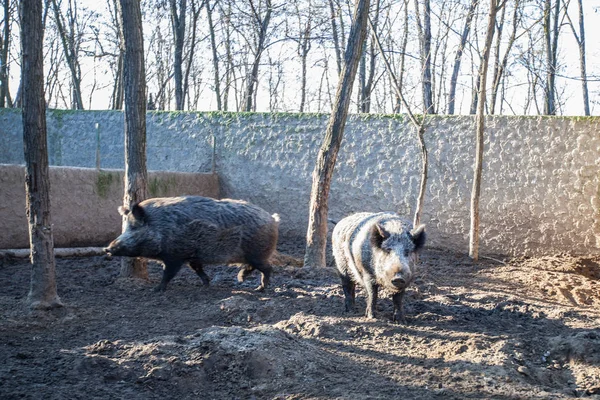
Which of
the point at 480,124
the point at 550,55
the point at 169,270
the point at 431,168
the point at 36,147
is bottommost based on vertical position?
the point at 169,270

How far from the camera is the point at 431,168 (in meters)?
10.9

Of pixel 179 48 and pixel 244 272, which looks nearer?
pixel 244 272

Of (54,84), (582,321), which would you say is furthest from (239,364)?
(54,84)

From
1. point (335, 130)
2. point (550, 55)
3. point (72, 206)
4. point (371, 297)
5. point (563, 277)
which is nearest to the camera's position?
point (371, 297)

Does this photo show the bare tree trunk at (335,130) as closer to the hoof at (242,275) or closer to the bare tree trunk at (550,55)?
the hoof at (242,275)

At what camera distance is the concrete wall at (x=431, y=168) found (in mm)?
9969

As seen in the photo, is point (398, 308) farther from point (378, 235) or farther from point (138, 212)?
point (138, 212)

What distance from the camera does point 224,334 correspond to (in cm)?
468

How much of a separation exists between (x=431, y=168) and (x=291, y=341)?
6723 millimetres

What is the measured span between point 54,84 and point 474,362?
97.1 feet

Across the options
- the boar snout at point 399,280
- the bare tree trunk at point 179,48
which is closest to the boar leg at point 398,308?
the boar snout at point 399,280

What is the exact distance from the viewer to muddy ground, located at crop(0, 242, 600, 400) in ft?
13.3

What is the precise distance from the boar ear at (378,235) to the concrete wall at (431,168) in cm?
524

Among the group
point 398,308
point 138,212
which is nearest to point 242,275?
point 138,212
